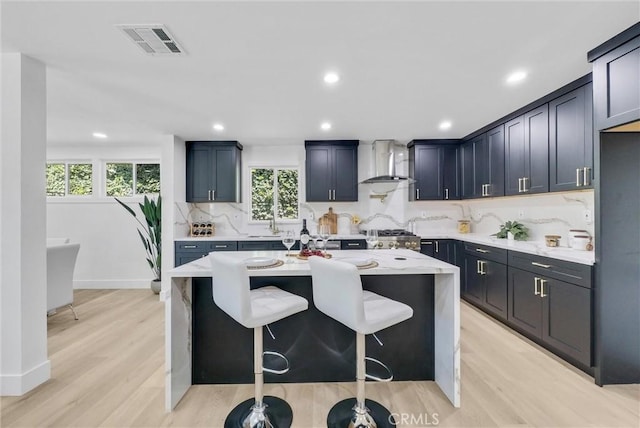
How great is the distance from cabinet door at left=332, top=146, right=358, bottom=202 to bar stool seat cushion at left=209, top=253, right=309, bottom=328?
2914mm

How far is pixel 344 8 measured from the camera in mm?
1579

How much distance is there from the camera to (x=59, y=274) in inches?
130

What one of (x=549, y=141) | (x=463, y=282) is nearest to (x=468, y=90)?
(x=549, y=141)

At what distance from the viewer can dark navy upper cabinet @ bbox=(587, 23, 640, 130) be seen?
5.95 ft

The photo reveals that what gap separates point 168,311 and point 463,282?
373cm

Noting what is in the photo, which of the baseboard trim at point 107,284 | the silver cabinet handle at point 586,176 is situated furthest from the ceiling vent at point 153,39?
the baseboard trim at point 107,284

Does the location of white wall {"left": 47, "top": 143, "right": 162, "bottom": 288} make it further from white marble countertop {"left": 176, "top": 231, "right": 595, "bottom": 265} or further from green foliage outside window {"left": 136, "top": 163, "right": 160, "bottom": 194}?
white marble countertop {"left": 176, "top": 231, "right": 595, "bottom": 265}

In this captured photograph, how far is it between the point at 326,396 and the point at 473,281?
2683mm

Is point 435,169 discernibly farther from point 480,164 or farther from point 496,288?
point 496,288

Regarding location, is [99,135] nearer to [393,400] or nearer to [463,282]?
[393,400]

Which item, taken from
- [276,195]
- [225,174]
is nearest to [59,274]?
[225,174]

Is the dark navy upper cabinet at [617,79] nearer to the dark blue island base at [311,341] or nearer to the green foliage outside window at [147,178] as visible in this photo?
the dark blue island base at [311,341]

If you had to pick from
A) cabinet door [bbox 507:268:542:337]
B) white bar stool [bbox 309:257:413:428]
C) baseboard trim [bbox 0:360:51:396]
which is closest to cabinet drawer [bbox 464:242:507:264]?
cabinet door [bbox 507:268:542:337]

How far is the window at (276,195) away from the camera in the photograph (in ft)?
16.0
